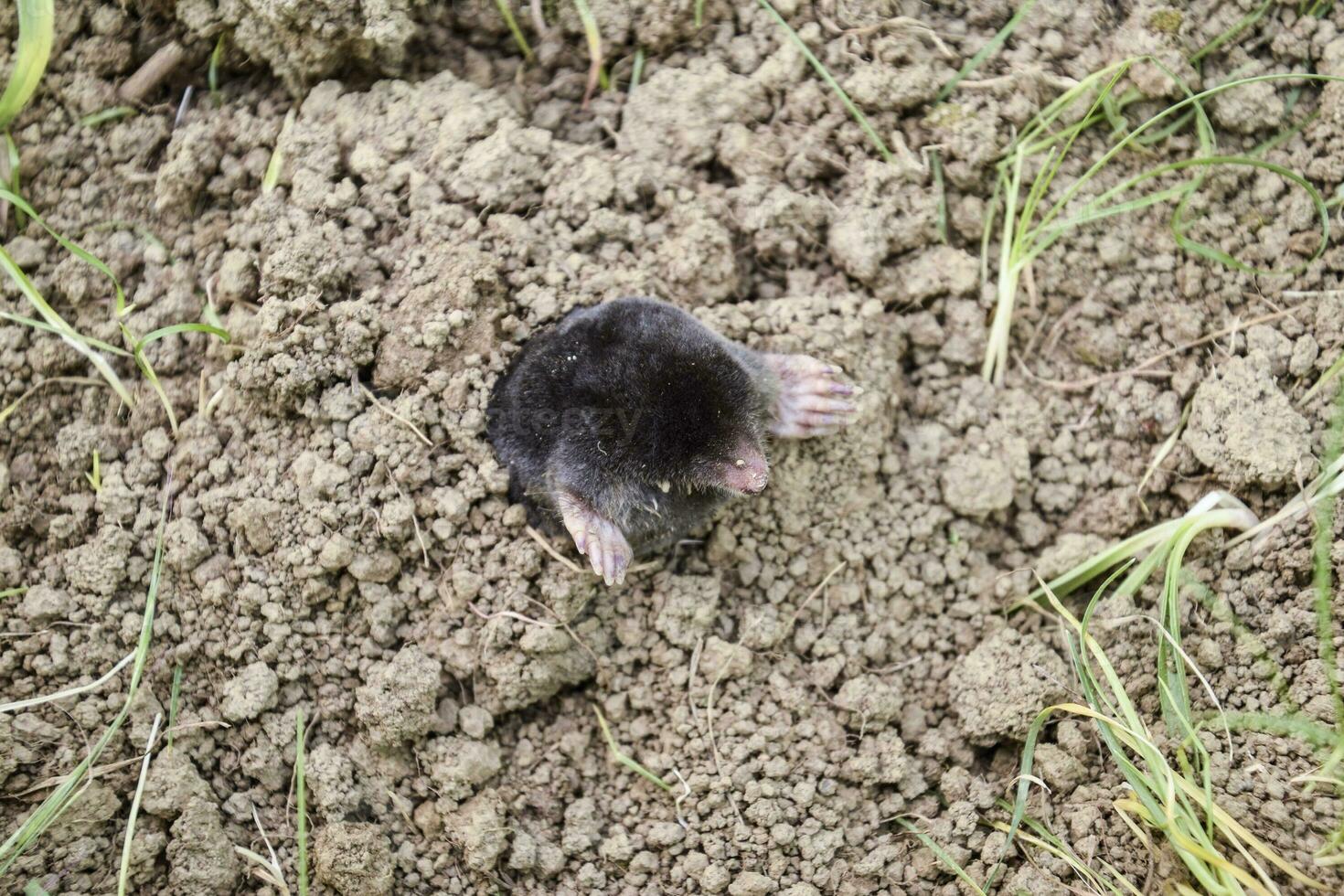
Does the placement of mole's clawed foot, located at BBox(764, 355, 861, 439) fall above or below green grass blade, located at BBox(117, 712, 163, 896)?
above

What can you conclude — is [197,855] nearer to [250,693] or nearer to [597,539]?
[250,693]

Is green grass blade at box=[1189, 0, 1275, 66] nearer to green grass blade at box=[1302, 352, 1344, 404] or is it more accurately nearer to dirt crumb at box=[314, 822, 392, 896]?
green grass blade at box=[1302, 352, 1344, 404]

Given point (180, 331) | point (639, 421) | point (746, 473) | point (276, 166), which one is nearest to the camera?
point (746, 473)

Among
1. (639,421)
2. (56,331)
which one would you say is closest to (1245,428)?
(639,421)

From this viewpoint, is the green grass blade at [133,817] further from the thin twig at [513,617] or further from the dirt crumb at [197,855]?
the thin twig at [513,617]

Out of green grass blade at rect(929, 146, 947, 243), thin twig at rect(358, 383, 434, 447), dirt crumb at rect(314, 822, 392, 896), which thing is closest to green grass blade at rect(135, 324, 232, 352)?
thin twig at rect(358, 383, 434, 447)
